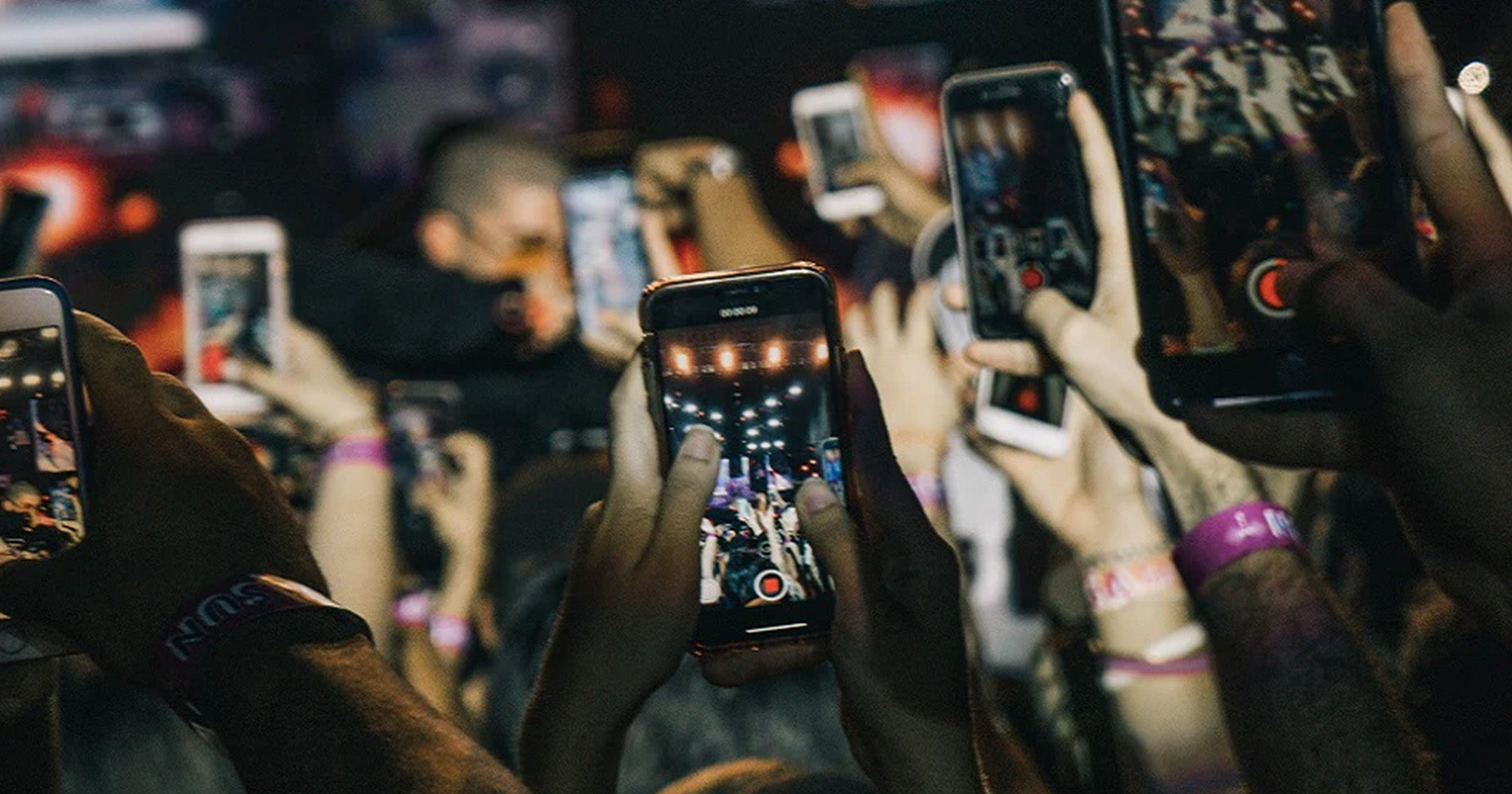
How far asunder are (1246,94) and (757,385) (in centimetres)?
50

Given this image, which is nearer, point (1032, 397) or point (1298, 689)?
point (1298, 689)

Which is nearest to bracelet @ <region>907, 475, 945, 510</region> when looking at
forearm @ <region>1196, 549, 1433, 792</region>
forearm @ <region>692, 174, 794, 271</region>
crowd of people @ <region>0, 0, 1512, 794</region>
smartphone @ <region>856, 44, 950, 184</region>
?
crowd of people @ <region>0, 0, 1512, 794</region>

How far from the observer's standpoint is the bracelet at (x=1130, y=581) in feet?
4.76

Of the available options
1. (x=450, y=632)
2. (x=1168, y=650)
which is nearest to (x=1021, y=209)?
(x=1168, y=650)

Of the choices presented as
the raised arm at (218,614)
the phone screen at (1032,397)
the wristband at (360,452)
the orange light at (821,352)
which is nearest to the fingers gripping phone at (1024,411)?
the phone screen at (1032,397)

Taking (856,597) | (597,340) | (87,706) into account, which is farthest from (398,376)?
(856,597)

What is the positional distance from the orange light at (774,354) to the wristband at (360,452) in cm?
86

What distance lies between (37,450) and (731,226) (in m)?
1.98

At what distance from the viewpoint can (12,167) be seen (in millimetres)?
5633

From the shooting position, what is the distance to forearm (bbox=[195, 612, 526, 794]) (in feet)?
2.61

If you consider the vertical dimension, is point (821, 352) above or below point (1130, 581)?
above

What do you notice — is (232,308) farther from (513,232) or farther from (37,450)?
(513,232)

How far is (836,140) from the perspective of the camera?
8.95 feet

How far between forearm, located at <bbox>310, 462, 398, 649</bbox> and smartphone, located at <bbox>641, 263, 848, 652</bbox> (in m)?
0.75
